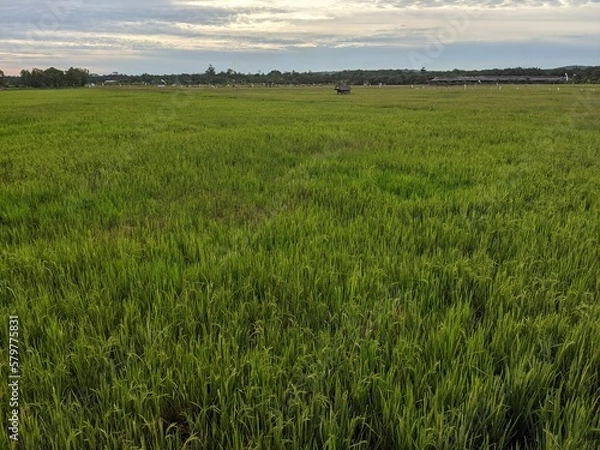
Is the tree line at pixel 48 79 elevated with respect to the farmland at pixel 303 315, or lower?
elevated

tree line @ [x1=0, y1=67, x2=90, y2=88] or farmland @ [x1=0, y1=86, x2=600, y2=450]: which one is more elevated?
tree line @ [x1=0, y1=67, x2=90, y2=88]

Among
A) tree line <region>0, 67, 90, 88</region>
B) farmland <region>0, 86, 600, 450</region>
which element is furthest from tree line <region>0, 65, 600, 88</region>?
farmland <region>0, 86, 600, 450</region>

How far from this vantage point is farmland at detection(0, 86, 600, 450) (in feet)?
6.11

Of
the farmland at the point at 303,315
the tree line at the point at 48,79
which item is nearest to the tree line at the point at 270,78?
the tree line at the point at 48,79

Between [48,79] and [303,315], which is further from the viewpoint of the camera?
[48,79]

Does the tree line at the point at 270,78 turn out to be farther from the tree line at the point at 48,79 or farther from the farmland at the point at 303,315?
the farmland at the point at 303,315

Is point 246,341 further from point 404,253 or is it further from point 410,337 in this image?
point 404,253

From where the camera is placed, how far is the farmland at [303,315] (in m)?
1.86

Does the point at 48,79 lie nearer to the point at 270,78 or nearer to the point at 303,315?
the point at 270,78

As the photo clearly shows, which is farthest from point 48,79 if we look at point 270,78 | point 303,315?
point 303,315

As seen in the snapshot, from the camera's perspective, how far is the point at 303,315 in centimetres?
275

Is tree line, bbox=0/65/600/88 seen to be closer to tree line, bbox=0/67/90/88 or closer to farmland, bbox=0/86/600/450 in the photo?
tree line, bbox=0/67/90/88

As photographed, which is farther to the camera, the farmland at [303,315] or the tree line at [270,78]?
the tree line at [270,78]

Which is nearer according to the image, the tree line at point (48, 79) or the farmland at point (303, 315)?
the farmland at point (303, 315)
